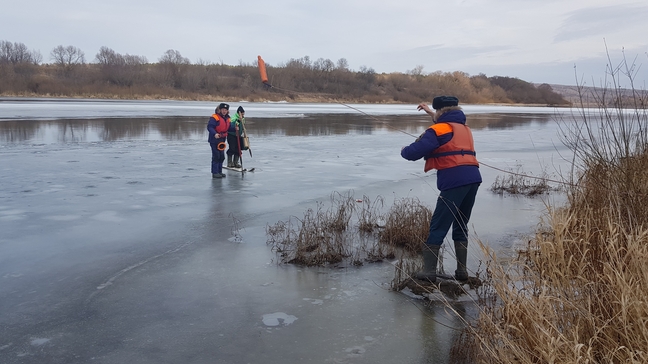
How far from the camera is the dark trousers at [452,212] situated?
4.98 meters

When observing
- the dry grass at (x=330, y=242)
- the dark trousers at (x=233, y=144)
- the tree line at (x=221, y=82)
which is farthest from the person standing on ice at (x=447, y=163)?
the tree line at (x=221, y=82)

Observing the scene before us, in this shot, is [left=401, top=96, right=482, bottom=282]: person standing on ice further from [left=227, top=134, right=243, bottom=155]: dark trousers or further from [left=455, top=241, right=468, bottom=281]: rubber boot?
[left=227, top=134, right=243, bottom=155]: dark trousers

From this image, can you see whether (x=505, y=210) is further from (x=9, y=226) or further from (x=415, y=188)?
(x=9, y=226)

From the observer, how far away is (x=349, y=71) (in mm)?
79188

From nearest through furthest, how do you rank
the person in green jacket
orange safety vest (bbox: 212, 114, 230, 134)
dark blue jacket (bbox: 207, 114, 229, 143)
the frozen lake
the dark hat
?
the frozen lake, the dark hat, dark blue jacket (bbox: 207, 114, 229, 143), orange safety vest (bbox: 212, 114, 230, 134), the person in green jacket

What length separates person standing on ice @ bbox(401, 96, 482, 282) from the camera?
4.93m

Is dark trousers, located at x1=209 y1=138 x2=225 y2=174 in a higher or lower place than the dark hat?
lower

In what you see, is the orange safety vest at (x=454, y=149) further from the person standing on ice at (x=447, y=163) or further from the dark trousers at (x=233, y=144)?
the dark trousers at (x=233, y=144)

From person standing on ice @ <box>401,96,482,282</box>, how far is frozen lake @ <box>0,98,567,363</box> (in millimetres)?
702

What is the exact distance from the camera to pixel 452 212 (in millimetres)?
4984

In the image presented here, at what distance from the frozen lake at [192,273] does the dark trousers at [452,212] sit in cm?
66

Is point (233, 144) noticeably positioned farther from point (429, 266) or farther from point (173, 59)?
point (173, 59)

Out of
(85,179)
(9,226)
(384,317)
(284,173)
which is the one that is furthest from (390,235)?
(85,179)

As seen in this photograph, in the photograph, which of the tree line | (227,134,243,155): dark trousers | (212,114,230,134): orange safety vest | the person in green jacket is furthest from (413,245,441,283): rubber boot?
the tree line
